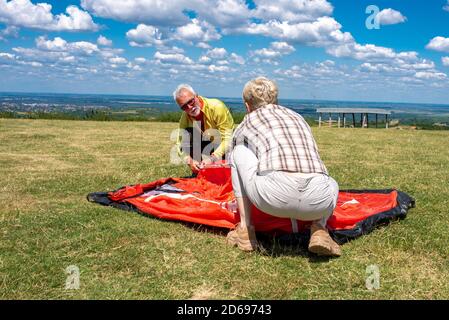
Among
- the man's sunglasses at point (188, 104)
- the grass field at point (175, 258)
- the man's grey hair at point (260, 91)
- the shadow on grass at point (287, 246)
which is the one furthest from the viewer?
the man's sunglasses at point (188, 104)

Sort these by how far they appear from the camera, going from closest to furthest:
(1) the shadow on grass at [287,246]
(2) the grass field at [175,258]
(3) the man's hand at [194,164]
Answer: (2) the grass field at [175,258], (1) the shadow on grass at [287,246], (3) the man's hand at [194,164]

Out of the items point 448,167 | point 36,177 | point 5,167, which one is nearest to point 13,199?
point 36,177

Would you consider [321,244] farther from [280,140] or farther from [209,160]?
[209,160]

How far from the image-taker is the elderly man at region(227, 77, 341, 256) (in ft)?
13.1

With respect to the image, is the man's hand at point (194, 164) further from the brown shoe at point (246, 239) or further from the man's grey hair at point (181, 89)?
the brown shoe at point (246, 239)

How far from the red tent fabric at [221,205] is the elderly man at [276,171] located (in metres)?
0.37

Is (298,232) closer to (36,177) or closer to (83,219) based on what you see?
(83,219)

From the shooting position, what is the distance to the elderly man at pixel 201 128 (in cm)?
656

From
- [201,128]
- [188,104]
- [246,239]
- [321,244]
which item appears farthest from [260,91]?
[201,128]

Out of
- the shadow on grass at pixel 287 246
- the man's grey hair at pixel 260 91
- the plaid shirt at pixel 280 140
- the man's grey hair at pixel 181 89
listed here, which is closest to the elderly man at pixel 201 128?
the man's grey hair at pixel 181 89

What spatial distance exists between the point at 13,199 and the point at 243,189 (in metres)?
3.66

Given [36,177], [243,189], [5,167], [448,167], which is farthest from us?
[448,167]
